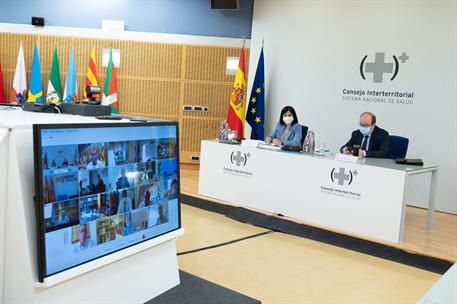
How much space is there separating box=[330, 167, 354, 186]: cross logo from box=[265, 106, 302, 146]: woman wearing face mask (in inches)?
43.3

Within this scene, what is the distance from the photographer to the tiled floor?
337cm

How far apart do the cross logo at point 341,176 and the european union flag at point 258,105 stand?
2.96m

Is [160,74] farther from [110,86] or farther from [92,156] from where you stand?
[92,156]

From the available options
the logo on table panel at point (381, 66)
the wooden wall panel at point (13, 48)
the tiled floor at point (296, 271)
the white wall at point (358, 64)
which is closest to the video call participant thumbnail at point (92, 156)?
the tiled floor at point (296, 271)

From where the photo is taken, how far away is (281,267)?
12.6 ft

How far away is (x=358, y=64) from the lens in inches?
260

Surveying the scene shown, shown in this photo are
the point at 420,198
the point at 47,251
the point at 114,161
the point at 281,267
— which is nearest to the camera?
the point at 47,251

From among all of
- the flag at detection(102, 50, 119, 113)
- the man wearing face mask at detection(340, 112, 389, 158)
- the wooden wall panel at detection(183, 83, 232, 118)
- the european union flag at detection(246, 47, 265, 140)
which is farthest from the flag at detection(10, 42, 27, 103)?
the man wearing face mask at detection(340, 112, 389, 158)

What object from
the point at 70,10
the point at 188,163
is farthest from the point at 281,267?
the point at 70,10

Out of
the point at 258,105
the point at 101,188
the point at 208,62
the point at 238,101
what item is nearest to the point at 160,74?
the point at 208,62

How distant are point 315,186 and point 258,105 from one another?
3003mm

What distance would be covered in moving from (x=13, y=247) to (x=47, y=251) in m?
0.12

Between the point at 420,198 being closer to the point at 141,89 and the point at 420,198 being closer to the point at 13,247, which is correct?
the point at 141,89

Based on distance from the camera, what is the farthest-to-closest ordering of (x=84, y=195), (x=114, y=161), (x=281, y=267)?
(x=281, y=267)
(x=114, y=161)
(x=84, y=195)
